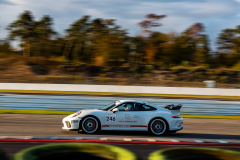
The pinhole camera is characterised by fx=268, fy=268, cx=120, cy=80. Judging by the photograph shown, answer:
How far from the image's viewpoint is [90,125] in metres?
8.12

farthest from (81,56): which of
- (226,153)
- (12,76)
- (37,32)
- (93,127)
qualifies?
(226,153)

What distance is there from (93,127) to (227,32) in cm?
5882

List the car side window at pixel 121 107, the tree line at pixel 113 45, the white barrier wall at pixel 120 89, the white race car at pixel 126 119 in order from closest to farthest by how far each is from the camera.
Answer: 1. the white race car at pixel 126 119
2. the car side window at pixel 121 107
3. the white barrier wall at pixel 120 89
4. the tree line at pixel 113 45

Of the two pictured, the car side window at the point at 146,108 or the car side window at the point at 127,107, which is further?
the car side window at the point at 146,108

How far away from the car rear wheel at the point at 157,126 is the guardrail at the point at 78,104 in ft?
23.0

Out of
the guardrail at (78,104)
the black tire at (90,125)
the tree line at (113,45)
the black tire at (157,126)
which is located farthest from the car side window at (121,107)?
the tree line at (113,45)

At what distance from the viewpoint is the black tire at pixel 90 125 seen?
8.08 meters

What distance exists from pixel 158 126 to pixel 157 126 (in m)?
0.03

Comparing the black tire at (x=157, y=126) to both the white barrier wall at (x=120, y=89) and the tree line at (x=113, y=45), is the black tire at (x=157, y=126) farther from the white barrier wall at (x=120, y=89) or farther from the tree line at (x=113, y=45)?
the tree line at (x=113, y=45)

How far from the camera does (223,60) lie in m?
55.9

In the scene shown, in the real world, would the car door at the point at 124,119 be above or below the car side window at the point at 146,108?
below

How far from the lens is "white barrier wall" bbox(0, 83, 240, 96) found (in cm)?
2328

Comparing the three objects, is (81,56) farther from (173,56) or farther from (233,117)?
(233,117)

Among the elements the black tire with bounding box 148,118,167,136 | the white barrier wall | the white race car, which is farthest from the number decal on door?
the white barrier wall
